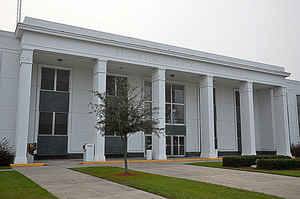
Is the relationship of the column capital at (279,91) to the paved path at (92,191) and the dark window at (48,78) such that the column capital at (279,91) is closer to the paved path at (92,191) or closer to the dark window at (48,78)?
the dark window at (48,78)

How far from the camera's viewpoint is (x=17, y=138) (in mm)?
19766

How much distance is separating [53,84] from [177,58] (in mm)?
11456

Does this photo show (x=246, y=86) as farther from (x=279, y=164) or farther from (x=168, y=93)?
(x=279, y=164)

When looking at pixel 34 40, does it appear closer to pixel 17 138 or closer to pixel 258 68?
pixel 17 138

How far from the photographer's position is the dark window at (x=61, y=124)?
25.8 meters

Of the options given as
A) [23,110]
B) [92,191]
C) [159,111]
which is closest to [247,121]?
[159,111]

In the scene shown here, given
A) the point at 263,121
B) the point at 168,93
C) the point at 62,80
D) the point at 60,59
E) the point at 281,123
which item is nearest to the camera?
the point at 60,59

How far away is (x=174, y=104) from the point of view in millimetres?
32156

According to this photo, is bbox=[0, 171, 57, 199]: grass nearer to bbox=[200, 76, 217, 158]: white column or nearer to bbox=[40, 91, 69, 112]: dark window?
bbox=[40, 91, 69, 112]: dark window

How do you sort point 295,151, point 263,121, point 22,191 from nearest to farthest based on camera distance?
point 22,191 → point 295,151 → point 263,121

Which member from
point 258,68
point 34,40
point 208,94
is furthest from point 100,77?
point 258,68

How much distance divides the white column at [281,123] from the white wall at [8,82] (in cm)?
2748

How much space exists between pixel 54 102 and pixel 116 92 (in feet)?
39.1

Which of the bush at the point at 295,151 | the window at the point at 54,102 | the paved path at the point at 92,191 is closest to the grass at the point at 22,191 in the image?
the paved path at the point at 92,191
